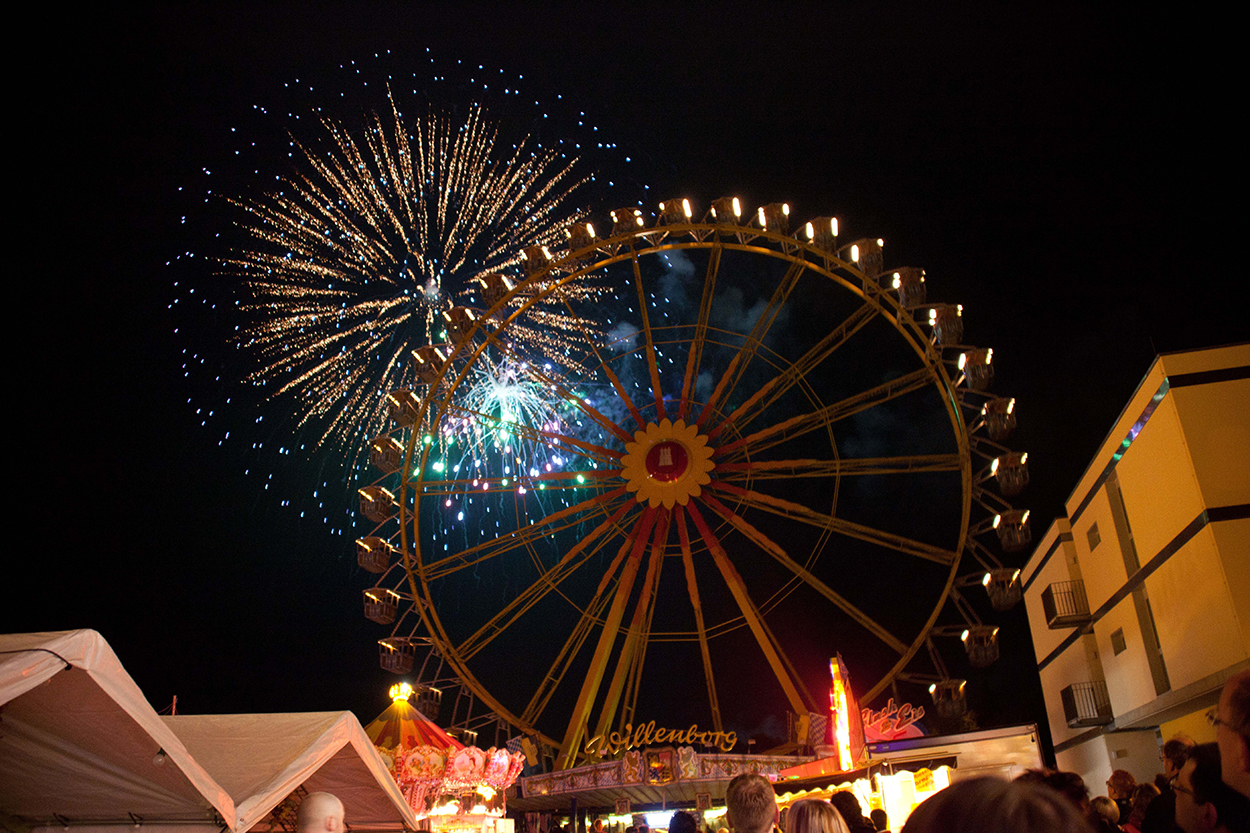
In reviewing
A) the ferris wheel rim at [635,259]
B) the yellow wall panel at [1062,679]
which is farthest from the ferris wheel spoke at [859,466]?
the yellow wall panel at [1062,679]

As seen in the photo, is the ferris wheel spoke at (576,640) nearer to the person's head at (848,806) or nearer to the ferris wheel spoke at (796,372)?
the ferris wheel spoke at (796,372)

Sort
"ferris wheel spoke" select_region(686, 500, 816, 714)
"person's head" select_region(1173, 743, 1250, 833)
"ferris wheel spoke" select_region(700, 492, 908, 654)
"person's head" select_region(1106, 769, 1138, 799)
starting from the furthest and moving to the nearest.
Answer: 1. "ferris wheel spoke" select_region(686, 500, 816, 714)
2. "ferris wheel spoke" select_region(700, 492, 908, 654)
3. "person's head" select_region(1106, 769, 1138, 799)
4. "person's head" select_region(1173, 743, 1250, 833)

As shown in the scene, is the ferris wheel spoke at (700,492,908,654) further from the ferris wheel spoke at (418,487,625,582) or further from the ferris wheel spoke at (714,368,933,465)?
the ferris wheel spoke at (418,487,625,582)

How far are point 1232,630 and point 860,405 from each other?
666 cm

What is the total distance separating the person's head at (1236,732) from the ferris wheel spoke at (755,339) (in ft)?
46.8

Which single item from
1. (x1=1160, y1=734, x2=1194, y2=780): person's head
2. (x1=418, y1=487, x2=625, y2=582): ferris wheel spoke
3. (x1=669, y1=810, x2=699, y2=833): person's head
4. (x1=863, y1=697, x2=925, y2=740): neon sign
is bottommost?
(x1=669, y1=810, x2=699, y2=833): person's head

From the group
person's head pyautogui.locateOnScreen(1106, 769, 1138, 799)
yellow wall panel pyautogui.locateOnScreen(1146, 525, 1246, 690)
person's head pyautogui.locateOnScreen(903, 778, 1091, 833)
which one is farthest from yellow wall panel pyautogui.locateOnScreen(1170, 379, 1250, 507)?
person's head pyautogui.locateOnScreen(903, 778, 1091, 833)

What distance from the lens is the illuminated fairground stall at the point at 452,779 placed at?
14227 millimetres

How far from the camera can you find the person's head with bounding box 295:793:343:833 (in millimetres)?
3043

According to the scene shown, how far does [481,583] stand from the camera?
4175cm

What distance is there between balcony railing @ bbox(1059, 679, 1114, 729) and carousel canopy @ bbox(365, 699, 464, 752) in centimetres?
1395

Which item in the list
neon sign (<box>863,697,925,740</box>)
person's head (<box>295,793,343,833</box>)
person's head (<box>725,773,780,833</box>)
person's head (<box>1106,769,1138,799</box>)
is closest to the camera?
person's head (<box>295,793,343,833</box>)

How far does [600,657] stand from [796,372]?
21.8ft

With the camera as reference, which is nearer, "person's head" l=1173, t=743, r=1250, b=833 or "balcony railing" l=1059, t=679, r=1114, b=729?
"person's head" l=1173, t=743, r=1250, b=833
